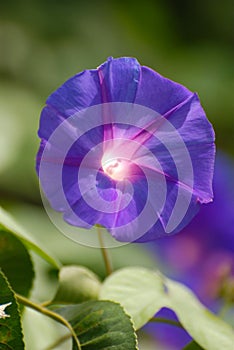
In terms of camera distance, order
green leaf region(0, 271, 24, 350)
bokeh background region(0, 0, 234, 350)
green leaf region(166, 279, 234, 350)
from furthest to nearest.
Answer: bokeh background region(0, 0, 234, 350), green leaf region(166, 279, 234, 350), green leaf region(0, 271, 24, 350)

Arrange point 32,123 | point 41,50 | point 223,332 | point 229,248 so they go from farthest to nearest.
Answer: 1. point 41,50
2. point 32,123
3. point 229,248
4. point 223,332

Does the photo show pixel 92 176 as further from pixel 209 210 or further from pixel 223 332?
pixel 209 210

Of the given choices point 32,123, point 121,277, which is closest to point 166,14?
point 32,123

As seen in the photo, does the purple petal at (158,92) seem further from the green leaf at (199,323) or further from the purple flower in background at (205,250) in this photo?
the purple flower in background at (205,250)

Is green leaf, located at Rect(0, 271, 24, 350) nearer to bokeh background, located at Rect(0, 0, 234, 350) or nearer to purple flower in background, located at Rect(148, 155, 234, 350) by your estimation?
purple flower in background, located at Rect(148, 155, 234, 350)

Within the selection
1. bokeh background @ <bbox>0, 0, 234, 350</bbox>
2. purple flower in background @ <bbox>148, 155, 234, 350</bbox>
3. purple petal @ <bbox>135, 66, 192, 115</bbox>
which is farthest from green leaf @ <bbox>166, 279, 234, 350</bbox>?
bokeh background @ <bbox>0, 0, 234, 350</bbox>

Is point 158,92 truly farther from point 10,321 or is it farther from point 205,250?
point 205,250

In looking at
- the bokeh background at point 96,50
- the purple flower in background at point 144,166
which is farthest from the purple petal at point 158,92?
the bokeh background at point 96,50
